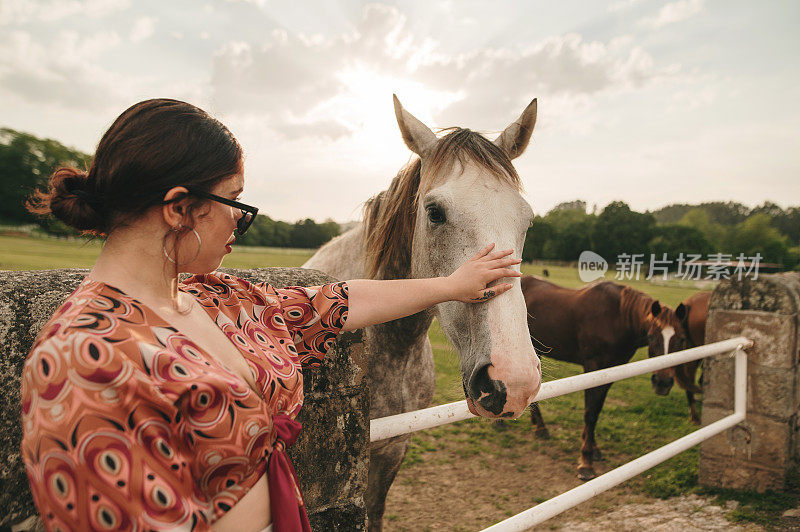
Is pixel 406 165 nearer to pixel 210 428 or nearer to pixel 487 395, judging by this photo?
pixel 487 395

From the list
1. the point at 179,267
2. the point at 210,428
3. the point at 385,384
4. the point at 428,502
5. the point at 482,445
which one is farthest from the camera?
the point at 482,445

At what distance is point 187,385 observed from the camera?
0.78m

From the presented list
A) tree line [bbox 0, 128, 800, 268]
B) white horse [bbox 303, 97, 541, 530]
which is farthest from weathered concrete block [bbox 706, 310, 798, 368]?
tree line [bbox 0, 128, 800, 268]

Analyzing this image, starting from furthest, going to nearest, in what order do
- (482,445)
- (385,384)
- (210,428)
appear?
(482,445), (385,384), (210,428)

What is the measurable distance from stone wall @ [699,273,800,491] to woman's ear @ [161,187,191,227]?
4.77 metres

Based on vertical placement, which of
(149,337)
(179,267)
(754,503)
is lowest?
(754,503)

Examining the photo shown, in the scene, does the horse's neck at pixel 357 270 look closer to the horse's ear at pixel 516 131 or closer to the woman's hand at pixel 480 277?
the woman's hand at pixel 480 277

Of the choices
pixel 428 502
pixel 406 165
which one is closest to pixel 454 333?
pixel 406 165

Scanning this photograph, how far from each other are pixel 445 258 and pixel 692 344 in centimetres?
794

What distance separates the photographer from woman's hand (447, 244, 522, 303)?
1.44 meters

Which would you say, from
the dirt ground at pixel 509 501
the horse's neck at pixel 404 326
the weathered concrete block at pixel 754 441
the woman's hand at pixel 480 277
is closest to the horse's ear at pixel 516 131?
the horse's neck at pixel 404 326

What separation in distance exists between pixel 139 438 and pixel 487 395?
101 cm

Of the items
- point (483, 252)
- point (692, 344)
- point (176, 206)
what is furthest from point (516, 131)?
point (692, 344)

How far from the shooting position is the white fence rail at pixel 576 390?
1662 millimetres
